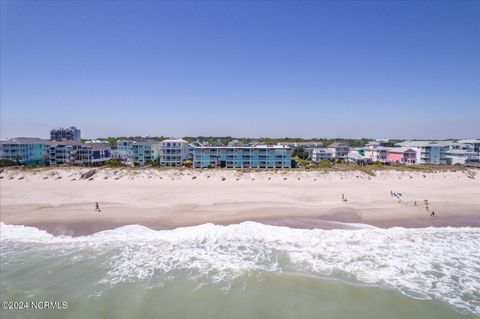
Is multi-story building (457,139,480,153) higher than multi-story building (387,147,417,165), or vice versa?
multi-story building (457,139,480,153)

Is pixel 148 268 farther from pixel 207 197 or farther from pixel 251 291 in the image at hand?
pixel 207 197

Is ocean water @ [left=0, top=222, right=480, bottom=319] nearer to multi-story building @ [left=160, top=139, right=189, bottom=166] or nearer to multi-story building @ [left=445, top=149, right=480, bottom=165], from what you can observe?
multi-story building @ [left=160, top=139, right=189, bottom=166]

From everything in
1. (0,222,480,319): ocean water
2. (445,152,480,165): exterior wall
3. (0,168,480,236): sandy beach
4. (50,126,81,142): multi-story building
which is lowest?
(0,222,480,319): ocean water

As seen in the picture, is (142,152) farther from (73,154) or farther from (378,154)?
(378,154)

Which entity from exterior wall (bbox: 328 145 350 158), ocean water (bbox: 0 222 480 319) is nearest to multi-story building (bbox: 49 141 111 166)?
ocean water (bbox: 0 222 480 319)

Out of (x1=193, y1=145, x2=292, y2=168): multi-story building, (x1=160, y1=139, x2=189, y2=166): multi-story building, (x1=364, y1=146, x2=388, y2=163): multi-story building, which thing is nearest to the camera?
(x1=193, y1=145, x2=292, y2=168): multi-story building

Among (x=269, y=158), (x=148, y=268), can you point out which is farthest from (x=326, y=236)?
(x=269, y=158)

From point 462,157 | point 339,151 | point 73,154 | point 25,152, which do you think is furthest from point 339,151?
point 25,152
